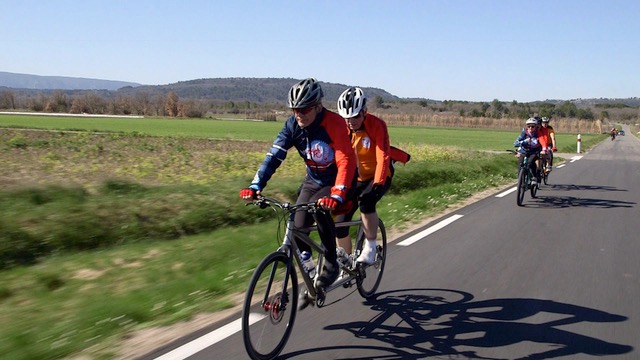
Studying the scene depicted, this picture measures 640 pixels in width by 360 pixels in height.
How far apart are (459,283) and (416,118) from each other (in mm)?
102230

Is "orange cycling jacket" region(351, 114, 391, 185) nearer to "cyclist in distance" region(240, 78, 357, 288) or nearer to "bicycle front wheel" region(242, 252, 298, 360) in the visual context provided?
"cyclist in distance" region(240, 78, 357, 288)

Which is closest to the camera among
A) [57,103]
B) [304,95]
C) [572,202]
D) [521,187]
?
[304,95]

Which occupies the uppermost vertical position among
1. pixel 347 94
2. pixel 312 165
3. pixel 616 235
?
pixel 347 94

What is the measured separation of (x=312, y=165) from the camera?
14.6 feet

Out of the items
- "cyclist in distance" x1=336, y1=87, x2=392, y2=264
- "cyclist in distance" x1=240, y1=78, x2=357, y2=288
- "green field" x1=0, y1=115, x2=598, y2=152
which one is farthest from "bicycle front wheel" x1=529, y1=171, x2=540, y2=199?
"green field" x1=0, y1=115, x2=598, y2=152

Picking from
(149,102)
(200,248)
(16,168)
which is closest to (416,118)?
(149,102)

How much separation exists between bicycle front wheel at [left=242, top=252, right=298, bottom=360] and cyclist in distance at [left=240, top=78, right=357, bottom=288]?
0.36 metres

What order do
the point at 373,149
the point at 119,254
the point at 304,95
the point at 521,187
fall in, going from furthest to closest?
the point at 521,187, the point at 119,254, the point at 373,149, the point at 304,95

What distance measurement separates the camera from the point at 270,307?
12.8ft

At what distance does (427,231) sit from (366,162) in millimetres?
3567

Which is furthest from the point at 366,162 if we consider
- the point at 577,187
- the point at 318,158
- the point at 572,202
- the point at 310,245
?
the point at 577,187

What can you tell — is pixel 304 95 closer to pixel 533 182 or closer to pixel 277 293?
pixel 277 293

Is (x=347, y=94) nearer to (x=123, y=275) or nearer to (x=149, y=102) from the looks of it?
(x=123, y=275)

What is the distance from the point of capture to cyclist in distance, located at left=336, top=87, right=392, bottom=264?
4.93 metres
